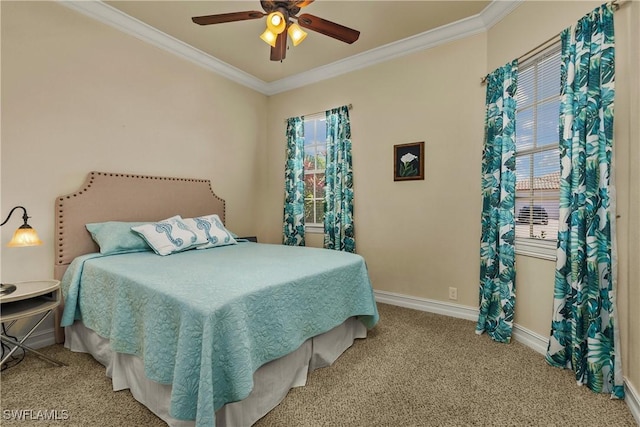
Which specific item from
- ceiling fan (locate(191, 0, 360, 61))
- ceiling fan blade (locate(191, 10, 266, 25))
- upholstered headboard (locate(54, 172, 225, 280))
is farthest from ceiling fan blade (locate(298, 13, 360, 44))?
upholstered headboard (locate(54, 172, 225, 280))

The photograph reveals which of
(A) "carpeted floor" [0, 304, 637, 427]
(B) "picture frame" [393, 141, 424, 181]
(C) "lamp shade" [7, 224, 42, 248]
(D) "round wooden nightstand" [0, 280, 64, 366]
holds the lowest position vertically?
(A) "carpeted floor" [0, 304, 637, 427]

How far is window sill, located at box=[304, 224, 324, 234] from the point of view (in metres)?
3.83

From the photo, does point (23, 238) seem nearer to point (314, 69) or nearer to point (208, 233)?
point (208, 233)

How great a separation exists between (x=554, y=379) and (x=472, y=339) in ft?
1.99

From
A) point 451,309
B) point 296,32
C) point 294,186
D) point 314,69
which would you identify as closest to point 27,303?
point 296,32

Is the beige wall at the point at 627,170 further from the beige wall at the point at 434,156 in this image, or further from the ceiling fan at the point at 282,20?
the ceiling fan at the point at 282,20

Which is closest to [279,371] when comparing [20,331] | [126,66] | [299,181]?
[20,331]

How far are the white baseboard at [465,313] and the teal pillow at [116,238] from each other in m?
2.41

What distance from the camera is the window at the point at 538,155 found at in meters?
2.16

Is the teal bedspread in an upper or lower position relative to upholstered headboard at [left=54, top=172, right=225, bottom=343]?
lower

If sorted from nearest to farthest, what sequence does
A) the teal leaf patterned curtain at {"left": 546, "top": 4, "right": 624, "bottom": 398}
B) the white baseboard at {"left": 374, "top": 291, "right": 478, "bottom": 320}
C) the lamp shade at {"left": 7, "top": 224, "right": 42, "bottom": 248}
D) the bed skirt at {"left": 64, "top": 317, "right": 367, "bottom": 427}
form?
the bed skirt at {"left": 64, "top": 317, "right": 367, "bottom": 427} → the teal leaf patterned curtain at {"left": 546, "top": 4, "right": 624, "bottom": 398} → the lamp shade at {"left": 7, "top": 224, "right": 42, "bottom": 248} → the white baseboard at {"left": 374, "top": 291, "right": 478, "bottom": 320}

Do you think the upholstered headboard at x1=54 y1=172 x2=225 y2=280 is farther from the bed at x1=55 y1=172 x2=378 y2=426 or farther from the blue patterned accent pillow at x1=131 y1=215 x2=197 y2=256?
the blue patterned accent pillow at x1=131 y1=215 x2=197 y2=256

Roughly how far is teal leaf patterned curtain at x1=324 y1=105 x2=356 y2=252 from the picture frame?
537mm

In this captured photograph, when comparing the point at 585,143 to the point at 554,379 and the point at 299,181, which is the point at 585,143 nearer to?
the point at 554,379
